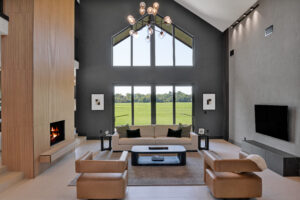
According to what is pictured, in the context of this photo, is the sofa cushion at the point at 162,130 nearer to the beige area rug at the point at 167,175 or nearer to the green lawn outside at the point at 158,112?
the green lawn outside at the point at 158,112

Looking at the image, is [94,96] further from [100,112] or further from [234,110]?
[234,110]

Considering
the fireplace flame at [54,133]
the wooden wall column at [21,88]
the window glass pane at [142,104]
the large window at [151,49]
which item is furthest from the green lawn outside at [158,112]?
the wooden wall column at [21,88]

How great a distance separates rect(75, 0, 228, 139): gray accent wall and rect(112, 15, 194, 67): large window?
23cm

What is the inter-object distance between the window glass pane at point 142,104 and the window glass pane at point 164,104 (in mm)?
378

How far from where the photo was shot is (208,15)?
26.9 feet

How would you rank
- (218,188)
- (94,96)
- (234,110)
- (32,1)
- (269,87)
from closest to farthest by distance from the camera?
(218,188) < (32,1) < (269,87) < (234,110) < (94,96)

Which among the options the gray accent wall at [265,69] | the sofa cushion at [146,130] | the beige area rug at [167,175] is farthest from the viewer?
the sofa cushion at [146,130]

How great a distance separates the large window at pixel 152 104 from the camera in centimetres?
903

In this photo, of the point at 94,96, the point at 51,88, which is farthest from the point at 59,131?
the point at 94,96

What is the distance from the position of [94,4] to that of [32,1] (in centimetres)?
478

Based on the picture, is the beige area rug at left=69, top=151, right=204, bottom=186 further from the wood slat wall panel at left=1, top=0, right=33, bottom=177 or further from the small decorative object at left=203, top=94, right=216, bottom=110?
the small decorative object at left=203, top=94, right=216, bottom=110

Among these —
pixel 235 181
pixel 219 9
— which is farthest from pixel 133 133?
pixel 219 9

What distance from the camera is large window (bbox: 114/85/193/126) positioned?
9031mm

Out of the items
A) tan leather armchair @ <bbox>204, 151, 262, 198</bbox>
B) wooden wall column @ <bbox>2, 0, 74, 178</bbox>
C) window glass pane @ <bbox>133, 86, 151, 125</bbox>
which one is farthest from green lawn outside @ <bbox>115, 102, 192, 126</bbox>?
tan leather armchair @ <bbox>204, 151, 262, 198</bbox>
